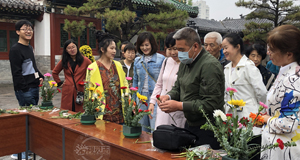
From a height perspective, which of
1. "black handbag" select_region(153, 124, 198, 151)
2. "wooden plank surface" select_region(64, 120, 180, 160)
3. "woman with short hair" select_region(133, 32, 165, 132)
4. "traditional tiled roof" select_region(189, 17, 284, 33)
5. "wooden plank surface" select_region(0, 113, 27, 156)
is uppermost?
"traditional tiled roof" select_region(189, 17, 284, 33)

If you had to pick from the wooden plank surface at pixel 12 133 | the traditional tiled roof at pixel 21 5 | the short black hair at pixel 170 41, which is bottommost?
the wooden plank surface at pixel 12 133

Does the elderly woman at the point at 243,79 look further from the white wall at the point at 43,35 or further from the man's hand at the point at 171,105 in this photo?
the white wall at the point at 43,35

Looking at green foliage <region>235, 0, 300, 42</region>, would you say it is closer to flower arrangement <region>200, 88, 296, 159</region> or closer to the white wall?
the white wall

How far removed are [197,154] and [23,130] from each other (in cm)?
237

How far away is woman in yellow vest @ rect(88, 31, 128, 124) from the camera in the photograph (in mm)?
3314

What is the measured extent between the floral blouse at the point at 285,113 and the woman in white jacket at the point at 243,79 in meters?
0.89

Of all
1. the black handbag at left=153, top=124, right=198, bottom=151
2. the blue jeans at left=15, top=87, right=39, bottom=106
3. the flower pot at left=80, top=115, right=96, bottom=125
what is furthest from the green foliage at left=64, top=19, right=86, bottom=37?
the black handbag at left=153, top=124, right=198, bottom=151

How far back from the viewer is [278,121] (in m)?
1.61

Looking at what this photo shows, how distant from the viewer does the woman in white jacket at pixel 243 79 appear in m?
2.66

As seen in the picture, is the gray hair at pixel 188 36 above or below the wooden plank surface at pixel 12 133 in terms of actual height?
above

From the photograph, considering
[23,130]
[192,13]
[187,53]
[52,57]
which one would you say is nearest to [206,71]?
[187,53]

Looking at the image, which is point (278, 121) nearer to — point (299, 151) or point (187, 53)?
point (299, 151)

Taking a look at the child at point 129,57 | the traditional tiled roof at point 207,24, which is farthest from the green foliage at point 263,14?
the child at point 129,57

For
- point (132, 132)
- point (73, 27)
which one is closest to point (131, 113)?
point (132, 132)
